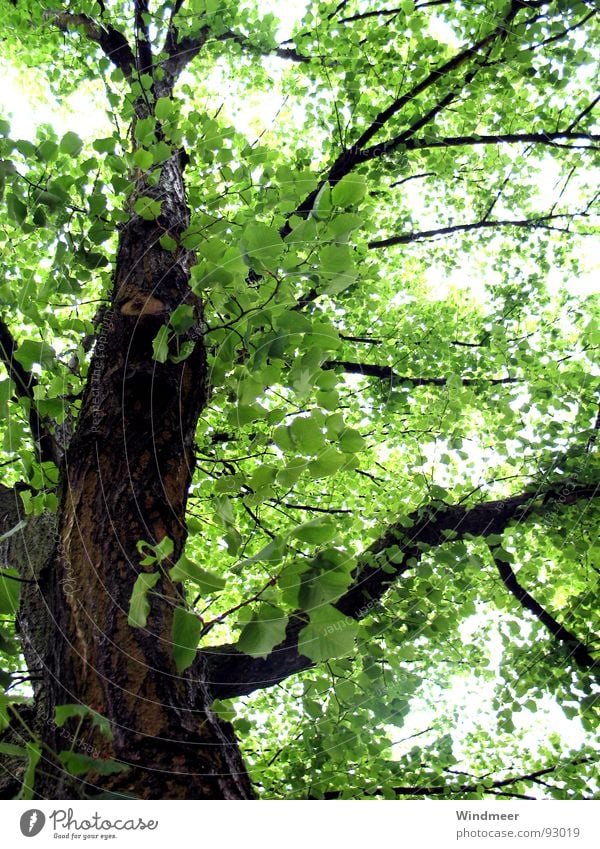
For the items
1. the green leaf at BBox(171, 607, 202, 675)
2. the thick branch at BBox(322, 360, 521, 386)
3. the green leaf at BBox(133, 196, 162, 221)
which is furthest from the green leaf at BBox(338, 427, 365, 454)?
the thick branch at BBox(322, 360, 521, 386)

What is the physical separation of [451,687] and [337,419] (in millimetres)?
4169

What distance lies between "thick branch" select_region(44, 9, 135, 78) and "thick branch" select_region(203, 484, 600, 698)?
413cm

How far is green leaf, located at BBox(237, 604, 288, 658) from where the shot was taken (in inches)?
50.9

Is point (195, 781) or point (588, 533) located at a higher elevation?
point (588, 533)

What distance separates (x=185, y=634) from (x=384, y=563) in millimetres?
1966

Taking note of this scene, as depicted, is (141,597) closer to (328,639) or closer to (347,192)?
(328,639)

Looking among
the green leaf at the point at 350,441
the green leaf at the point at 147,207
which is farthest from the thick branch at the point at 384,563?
the green leaf at the point at 147,207

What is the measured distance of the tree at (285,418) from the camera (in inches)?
63.9

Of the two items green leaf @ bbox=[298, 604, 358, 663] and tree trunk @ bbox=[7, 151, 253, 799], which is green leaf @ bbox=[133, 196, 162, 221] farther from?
green leaf @ bbox=[298, 604, 358, 663]

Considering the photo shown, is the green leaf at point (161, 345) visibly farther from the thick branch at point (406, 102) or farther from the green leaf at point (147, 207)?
the thick branch at point (406, 102)

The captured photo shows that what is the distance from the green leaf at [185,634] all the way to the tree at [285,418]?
1 cm
